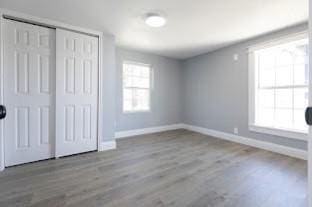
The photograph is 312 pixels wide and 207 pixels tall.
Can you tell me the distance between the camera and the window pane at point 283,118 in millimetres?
3027

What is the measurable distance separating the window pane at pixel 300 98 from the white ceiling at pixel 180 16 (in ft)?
3.67

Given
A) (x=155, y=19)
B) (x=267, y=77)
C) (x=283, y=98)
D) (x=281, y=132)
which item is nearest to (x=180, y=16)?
(x=155, y=19)

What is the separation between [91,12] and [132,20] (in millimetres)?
601

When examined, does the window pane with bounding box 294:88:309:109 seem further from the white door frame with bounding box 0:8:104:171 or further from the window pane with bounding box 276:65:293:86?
the white door frame with bounding box 0:8:104:171

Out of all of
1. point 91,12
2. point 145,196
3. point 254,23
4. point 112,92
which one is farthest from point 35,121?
point 254,23

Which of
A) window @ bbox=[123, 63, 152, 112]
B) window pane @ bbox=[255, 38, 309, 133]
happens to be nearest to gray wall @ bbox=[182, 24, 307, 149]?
window pane @ bbox=[255, 38, 309, 133]

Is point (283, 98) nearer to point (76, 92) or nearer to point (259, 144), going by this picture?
point (259, 144)

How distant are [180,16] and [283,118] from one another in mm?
2632

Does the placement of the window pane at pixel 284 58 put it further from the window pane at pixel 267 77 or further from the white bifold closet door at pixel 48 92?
the white bifold closet door at pixel 48 92

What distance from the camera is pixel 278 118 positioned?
3.20 m

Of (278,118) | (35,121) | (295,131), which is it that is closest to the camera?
(35,121)

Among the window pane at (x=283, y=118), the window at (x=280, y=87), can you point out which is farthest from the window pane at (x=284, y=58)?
the window pane at (x=283, y=118)

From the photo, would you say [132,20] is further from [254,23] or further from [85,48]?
[254,23]

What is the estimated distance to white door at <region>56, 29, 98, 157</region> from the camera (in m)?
2.74
